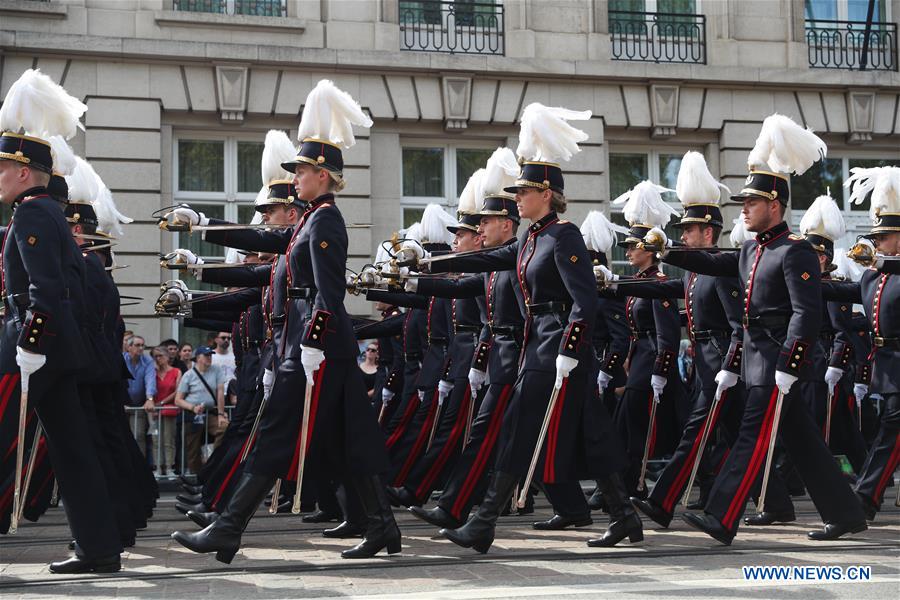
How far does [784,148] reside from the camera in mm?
8203

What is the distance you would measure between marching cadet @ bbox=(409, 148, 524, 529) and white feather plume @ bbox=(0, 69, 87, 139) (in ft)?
8.39

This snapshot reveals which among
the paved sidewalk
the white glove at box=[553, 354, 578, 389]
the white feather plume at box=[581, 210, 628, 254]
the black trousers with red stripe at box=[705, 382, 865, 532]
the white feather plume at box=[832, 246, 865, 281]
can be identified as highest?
the white feather plume at box=[581, 210, 628, 254]

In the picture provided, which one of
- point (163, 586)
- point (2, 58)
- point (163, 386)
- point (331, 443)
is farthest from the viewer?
point (2, 58)

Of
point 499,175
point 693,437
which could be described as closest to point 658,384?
point 693,437

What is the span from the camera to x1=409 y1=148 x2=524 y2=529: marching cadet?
7891 mm

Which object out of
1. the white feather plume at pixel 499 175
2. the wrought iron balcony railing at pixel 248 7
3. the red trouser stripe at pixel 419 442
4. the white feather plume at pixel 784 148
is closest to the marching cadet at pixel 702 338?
the white feather plume at pixel 784 148

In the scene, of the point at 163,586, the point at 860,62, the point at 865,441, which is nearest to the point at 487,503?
the point at 163,586

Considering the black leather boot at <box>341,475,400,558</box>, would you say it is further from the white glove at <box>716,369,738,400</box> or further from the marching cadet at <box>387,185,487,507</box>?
the white glove at <box>716,369,738,400</box>

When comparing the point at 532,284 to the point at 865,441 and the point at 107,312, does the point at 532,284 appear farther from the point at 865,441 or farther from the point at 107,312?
the point at 865,441

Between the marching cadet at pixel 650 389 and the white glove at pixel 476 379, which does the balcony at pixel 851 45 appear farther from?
the white glove at pixel 476 379

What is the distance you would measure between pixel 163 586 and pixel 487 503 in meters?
1.85

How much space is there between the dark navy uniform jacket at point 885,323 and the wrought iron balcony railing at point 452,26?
34.8 feet

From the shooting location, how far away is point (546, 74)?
1892 centimetres

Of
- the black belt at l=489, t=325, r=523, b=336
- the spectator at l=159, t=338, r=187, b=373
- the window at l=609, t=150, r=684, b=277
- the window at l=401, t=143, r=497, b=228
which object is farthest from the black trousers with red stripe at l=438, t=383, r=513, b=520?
the window at l=609, t=150, r=684, b=277
